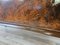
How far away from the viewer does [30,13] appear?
2461 mm

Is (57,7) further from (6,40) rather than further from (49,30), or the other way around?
(6,40)

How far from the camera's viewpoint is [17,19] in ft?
8.71

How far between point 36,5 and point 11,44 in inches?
32.4

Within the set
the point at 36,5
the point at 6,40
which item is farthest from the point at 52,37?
the point at 6,40

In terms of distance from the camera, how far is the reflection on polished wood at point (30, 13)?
218 cm

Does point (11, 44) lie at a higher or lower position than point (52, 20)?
lower

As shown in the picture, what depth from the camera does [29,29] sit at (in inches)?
93.3

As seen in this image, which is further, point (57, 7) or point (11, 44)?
point (11, 44)

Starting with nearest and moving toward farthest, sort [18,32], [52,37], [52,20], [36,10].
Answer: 1. [52,37]
2. [52,20]
3. [36,10]
4. [18,32]

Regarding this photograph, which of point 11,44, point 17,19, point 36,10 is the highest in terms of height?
point 36,10

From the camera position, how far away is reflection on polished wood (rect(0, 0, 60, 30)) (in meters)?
2.18

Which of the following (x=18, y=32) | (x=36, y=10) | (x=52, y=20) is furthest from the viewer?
(x=18, y=32)

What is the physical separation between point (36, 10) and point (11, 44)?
0.76 metres

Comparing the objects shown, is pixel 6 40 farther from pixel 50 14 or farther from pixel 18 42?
pixel 50 14
